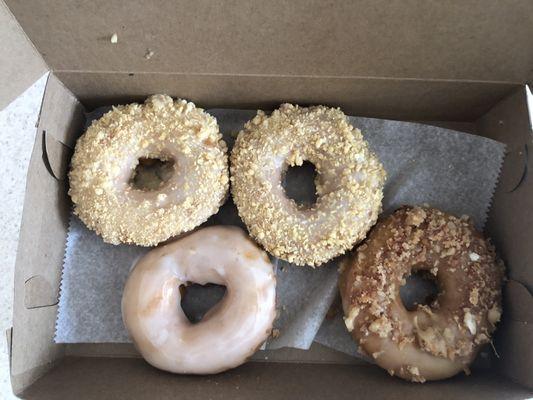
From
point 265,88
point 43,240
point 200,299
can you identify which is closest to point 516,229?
point 265,88

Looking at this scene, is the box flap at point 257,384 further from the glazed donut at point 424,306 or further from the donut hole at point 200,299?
the donut hole at point 200,299

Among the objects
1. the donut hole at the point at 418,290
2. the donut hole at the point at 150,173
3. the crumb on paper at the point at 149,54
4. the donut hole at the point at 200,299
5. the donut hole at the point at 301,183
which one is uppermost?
the crumb on paper at the point at 149,54

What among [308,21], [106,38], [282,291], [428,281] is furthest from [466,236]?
[106,38]

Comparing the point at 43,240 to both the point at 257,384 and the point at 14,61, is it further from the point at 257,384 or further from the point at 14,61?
the point at 257,384

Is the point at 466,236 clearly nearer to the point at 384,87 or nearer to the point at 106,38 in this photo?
the point at 384,87

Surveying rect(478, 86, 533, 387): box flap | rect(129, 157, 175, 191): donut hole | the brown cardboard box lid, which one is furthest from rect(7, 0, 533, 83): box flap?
rect(129, 157, 175, 191): donut hole

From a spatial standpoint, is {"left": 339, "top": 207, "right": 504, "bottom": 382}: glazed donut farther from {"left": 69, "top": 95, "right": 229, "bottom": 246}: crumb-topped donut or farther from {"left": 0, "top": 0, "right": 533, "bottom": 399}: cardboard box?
{"left": 69, "top": 95, "right": 229, "bottom": 246}: crumb-topped donut

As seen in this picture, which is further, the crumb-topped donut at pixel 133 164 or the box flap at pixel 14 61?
the crumb-topped donut at pixel 133 164

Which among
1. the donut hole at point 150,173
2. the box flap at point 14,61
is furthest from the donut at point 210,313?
the box flap at point 14,61
